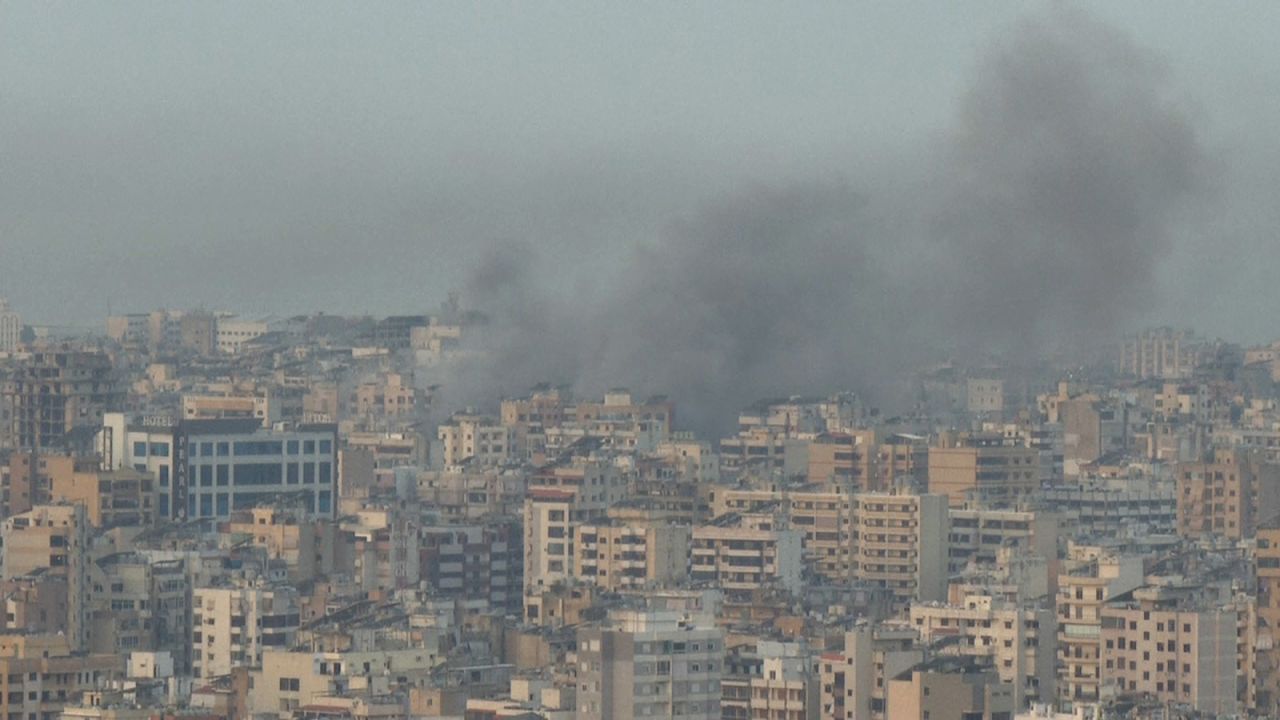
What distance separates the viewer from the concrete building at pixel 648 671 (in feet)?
105

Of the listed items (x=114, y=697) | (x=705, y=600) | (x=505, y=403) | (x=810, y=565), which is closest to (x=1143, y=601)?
(x=705, y=600)

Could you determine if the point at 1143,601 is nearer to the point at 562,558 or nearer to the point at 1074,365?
the point at 562,558

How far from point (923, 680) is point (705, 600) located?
6.77 metres

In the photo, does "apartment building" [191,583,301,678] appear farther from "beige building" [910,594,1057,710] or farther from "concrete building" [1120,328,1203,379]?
"concrete building" [1120,328,1203,379]

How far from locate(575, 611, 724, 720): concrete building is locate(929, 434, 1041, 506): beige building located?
2395 cm

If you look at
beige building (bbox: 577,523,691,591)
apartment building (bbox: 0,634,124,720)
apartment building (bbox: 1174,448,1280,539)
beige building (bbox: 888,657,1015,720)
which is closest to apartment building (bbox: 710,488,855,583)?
beige building (bbox: 577,523,691,591)

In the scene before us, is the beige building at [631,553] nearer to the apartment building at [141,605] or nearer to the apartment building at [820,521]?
the apartment building at [820,521]

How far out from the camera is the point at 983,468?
57.5 metres

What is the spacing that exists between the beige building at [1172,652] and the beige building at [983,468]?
19571 millimetres

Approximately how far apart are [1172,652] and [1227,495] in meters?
19.5

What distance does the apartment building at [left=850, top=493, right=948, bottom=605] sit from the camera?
161 feet

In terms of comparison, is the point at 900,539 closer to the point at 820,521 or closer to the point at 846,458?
the point at 820,521

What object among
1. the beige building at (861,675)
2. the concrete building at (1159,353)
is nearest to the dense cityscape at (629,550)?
the beige building at (861,675)

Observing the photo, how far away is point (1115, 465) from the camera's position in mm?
60812
